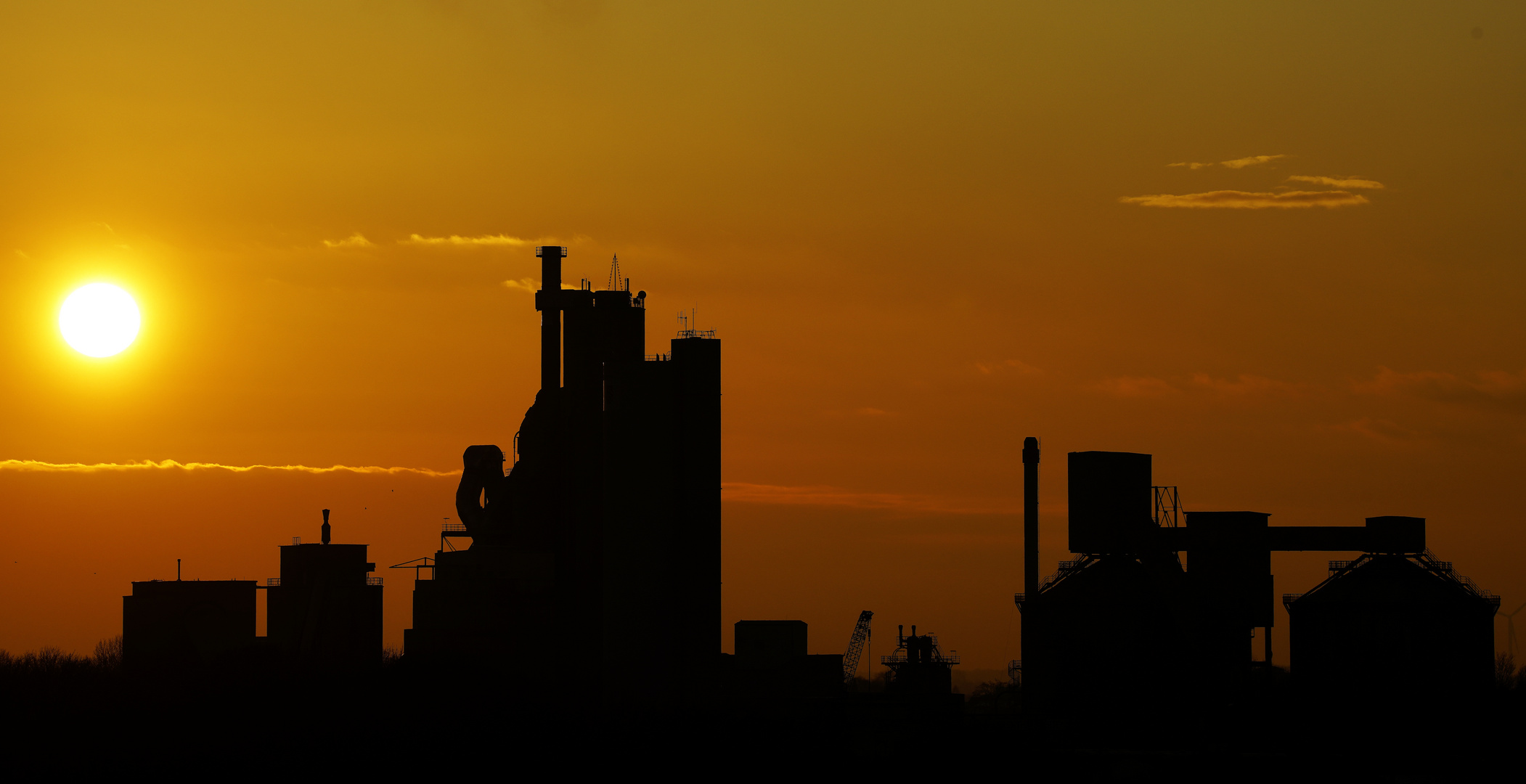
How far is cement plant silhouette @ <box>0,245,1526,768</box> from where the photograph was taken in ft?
229

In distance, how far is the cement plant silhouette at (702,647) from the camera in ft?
229

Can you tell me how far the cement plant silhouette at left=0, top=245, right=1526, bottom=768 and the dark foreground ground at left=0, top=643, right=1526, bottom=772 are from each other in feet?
0.47

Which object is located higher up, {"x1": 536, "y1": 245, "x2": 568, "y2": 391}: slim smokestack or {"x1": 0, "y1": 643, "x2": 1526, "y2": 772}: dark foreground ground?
{"x1": 536, "y1": 245, "x2": 568, "y2": 391}: slim smokestack

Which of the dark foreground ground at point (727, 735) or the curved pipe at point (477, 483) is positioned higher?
the curved pipe at point (477, 483)

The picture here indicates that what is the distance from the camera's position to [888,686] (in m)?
78.6

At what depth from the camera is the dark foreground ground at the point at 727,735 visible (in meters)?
66.0

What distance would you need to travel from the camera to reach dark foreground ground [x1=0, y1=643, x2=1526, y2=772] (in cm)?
6600

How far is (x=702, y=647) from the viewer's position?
72.3m

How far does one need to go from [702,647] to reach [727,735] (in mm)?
4322

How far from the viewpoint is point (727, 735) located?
6912 centimetres

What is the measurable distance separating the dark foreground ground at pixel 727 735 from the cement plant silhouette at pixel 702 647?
143 millimetres

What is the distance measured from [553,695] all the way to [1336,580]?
1213 inches

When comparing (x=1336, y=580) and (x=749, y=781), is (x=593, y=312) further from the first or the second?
(x=1336, y=580)

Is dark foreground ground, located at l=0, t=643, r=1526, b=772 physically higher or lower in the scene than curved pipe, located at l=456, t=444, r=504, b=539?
lower
